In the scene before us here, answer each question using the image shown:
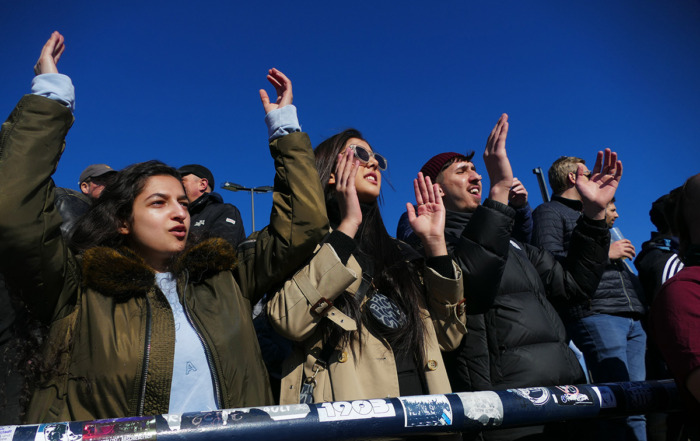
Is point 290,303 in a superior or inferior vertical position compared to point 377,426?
superior

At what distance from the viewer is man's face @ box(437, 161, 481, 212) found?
375cm

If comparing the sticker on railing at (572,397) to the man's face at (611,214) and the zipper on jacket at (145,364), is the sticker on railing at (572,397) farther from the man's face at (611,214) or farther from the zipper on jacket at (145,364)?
the man's face at (611,214)

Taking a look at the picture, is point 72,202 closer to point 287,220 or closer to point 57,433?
point 287,220

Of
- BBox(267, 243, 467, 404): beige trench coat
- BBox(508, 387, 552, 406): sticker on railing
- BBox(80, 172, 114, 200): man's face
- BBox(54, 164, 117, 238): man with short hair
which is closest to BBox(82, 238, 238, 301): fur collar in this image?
BBox(267, 243, 467, 404): beige trench coat

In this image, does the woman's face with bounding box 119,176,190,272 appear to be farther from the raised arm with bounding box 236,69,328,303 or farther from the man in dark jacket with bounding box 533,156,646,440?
the man in dark jacket with bounding box 533,156,646,440

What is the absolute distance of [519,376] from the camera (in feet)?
8.96

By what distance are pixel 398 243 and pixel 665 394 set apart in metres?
1.61

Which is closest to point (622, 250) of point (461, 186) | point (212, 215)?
point (461, 186)

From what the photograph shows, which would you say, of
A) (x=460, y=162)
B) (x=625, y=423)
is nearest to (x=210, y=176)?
(x=460, y=162)

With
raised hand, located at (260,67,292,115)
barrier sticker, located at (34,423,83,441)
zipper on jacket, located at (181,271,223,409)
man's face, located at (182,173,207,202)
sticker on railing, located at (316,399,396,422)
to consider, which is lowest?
sticker on railing, located at (316,399,396,422)

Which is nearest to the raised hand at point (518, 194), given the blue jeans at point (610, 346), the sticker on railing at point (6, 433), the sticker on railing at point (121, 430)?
the blue jeans at point (610, 346)

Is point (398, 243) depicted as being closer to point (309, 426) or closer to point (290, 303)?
point (290, 303)

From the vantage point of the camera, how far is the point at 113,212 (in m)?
2.59

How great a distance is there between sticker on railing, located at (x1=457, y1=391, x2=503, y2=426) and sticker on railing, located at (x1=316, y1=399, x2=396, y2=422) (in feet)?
0.83
